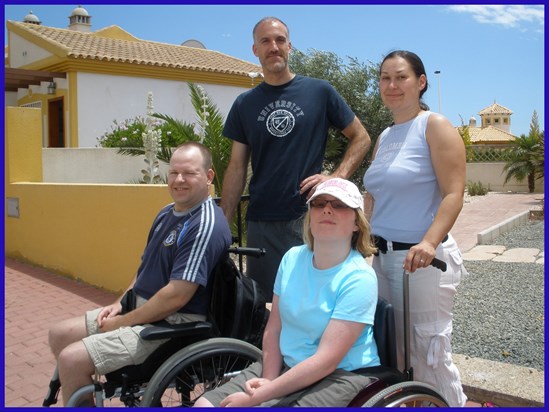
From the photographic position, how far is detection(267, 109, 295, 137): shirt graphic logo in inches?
114

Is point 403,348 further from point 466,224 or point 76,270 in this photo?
point 466,224

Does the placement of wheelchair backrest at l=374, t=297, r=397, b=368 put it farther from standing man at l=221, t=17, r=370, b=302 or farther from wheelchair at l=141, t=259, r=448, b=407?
standing man at l=221, t=17, r=370, b=302

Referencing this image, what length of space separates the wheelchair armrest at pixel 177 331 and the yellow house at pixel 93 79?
41.4ft

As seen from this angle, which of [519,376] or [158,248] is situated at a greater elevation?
[158,248]

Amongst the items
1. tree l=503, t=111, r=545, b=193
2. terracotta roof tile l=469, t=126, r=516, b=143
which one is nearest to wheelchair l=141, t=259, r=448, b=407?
tree l=503, t=111, r=545, b=193

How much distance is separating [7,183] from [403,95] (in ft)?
22.2

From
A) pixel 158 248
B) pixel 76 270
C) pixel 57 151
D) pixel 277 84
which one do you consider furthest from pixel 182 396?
pixel 57 151

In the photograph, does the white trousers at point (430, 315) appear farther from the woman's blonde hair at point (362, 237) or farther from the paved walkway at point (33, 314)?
the paved walkway at point (33, 314)

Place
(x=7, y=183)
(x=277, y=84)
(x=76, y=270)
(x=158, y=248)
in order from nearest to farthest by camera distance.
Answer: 1. (x=158, y=248)
2. (x=277, y=84)
3. (x=76, y=270)
4. (x=7, y=183)

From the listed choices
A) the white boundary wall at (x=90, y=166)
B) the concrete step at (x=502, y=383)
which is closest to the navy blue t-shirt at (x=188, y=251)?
the concrete step at (x=502, y=383)

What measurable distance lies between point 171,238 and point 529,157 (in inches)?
677

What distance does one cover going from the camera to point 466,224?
11.0 metres

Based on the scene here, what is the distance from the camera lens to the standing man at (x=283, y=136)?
290cm

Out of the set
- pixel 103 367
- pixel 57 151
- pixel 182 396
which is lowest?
pixel 182 396
